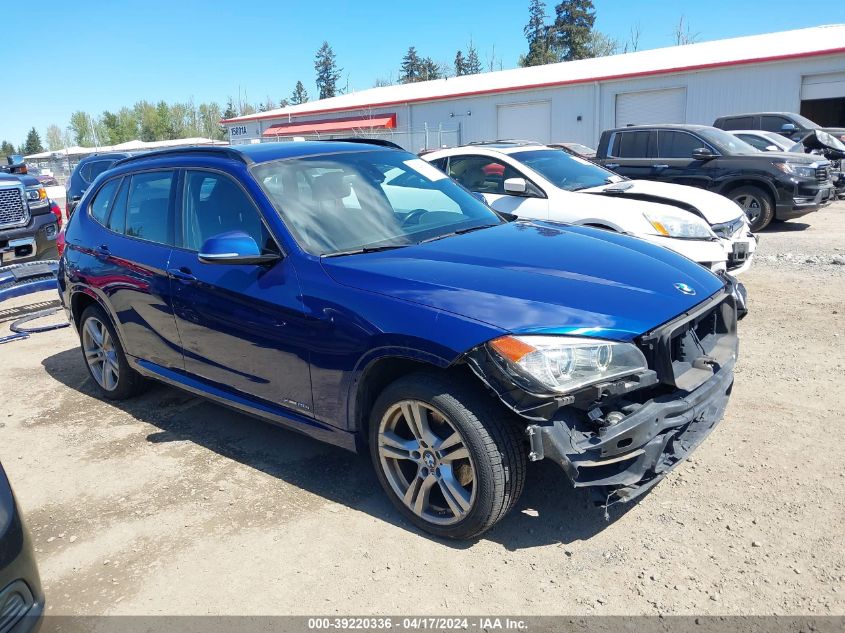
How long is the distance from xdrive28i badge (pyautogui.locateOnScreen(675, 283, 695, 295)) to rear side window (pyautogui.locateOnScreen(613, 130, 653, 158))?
30.7ft

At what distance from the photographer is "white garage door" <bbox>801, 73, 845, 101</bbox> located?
71.1 ft

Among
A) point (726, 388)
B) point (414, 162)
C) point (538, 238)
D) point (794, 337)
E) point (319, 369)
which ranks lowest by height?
point (794, 337)

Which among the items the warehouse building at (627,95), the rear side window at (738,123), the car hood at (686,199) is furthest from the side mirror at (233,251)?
the warehouse building at (627,95)

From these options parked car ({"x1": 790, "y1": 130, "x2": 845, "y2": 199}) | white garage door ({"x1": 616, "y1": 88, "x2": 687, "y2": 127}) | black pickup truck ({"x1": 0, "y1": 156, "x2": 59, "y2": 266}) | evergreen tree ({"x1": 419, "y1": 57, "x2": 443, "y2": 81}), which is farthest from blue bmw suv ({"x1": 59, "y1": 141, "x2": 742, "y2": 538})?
evergreen tree ({"x1": 419, "y1": 57, "x2": 443, "y2": 81})

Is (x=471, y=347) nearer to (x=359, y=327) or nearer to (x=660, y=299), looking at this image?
(x=359, y=327)

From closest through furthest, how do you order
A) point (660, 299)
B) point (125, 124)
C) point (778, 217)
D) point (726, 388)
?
point (660, 299) < point (726, 388) < point (778, 217) < point (125, 124)

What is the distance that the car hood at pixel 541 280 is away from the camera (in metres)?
2.83

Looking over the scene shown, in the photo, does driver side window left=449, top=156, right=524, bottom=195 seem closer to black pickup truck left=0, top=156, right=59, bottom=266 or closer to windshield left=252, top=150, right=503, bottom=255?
windshield left=252, top=150, right=503, bottom=255

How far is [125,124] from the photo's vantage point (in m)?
112

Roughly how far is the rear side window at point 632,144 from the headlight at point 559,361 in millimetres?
10085

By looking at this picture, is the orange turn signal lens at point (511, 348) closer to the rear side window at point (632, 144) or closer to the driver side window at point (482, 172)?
the driver side window at point (482, 172)

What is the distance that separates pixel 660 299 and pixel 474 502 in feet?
4.11

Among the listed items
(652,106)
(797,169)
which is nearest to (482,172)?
(797,169)

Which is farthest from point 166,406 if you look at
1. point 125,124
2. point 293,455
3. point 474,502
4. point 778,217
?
point 125,124
